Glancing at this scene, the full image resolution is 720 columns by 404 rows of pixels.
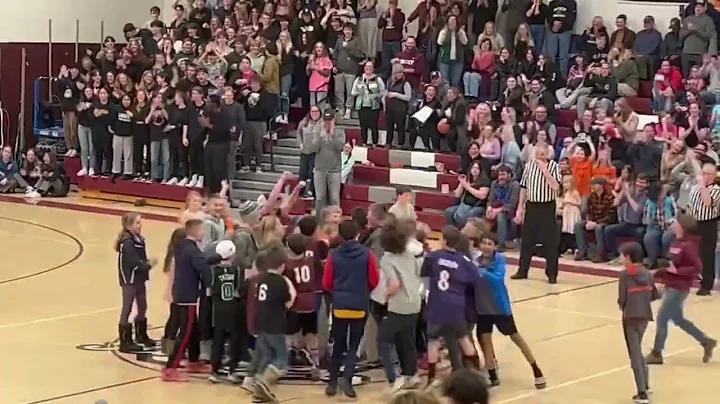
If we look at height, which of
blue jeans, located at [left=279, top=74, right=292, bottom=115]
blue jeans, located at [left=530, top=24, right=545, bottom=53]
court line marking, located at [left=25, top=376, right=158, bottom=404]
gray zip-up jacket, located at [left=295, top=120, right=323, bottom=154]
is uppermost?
blue jeans, located at [left=530, top=24, right=545, bottom=53]

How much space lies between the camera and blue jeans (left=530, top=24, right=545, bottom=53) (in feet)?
85.3

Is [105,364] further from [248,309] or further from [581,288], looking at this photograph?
[581,288]

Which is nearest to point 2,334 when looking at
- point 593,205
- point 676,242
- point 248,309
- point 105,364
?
point 105,364

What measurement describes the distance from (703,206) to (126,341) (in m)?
8.14

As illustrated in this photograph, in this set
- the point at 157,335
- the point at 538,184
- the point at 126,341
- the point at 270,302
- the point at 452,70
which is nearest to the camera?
the point at 270,302

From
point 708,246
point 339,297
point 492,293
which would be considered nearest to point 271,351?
point 339,297

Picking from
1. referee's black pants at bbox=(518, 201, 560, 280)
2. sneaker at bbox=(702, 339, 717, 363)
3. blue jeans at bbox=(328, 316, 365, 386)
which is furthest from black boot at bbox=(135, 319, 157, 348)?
referee's black pants at bbox=(518, 201, 560, 280)

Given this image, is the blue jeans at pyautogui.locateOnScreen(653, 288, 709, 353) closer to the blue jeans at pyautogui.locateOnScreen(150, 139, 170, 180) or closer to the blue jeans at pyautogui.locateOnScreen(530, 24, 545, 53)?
the blue jeans at pyautogui.locateOnScreen(530, 24, 545, 53)

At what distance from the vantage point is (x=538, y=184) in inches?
690

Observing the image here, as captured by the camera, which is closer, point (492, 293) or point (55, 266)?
point (492, 293)

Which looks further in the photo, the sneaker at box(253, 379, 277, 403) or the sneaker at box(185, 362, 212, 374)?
the sneaker at box(185, 362, 212, 374)

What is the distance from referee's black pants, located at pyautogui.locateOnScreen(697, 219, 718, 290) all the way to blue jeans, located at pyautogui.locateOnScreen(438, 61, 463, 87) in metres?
9.25

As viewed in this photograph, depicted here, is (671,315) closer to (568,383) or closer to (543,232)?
(568,383)

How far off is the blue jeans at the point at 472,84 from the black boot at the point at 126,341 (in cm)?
1325
